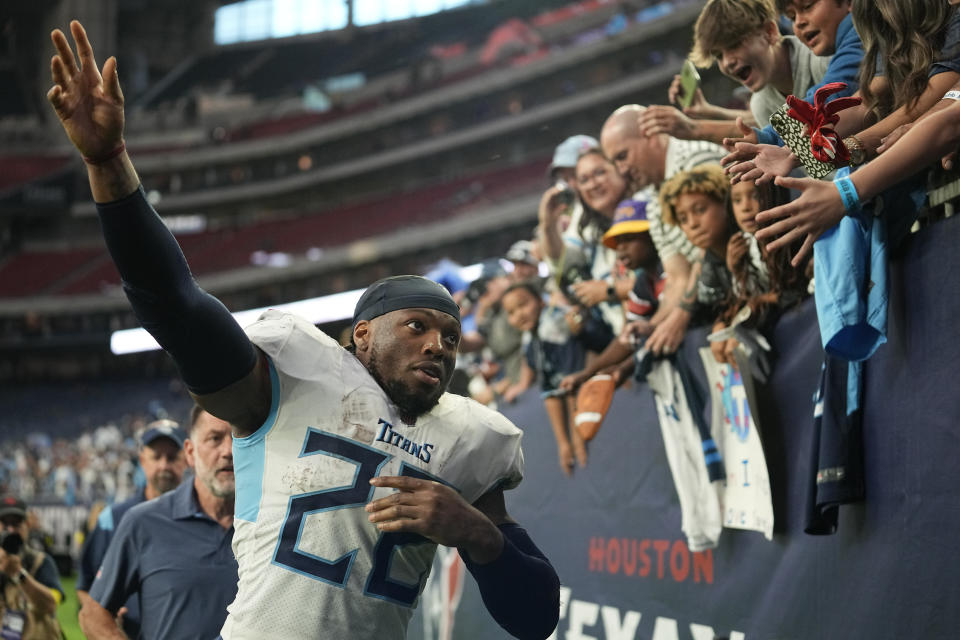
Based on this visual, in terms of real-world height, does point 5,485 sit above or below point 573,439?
below

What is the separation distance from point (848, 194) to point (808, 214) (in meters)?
0.14

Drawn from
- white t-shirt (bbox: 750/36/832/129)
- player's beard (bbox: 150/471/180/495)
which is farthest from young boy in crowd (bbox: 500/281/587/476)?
white t-shirt (bbox: 750/36/832/129)

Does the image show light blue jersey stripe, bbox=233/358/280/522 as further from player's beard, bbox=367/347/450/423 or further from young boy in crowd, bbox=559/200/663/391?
young boy in crowd, bbox=559/200/663/391

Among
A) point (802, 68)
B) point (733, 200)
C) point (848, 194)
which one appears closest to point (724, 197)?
point (733, 200)

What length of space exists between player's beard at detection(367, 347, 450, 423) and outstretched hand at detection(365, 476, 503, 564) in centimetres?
25

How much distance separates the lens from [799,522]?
153 inches

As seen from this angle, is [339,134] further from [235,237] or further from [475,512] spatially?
[475,512]

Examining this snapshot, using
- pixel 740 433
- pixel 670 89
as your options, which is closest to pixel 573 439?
pixel 740 433

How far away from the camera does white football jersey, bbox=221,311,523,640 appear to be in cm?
239

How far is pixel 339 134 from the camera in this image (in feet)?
120

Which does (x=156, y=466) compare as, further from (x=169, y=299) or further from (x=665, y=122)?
(x=169, y=299)

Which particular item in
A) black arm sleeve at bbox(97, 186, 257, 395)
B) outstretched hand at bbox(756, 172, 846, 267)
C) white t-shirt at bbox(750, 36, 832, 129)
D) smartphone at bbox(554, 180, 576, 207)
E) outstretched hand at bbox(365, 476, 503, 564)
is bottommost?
outstretched hand at bbox(365, 476, 503, 564)

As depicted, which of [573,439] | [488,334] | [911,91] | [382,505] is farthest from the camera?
[488,334]

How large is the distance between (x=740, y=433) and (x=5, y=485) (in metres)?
23.3
